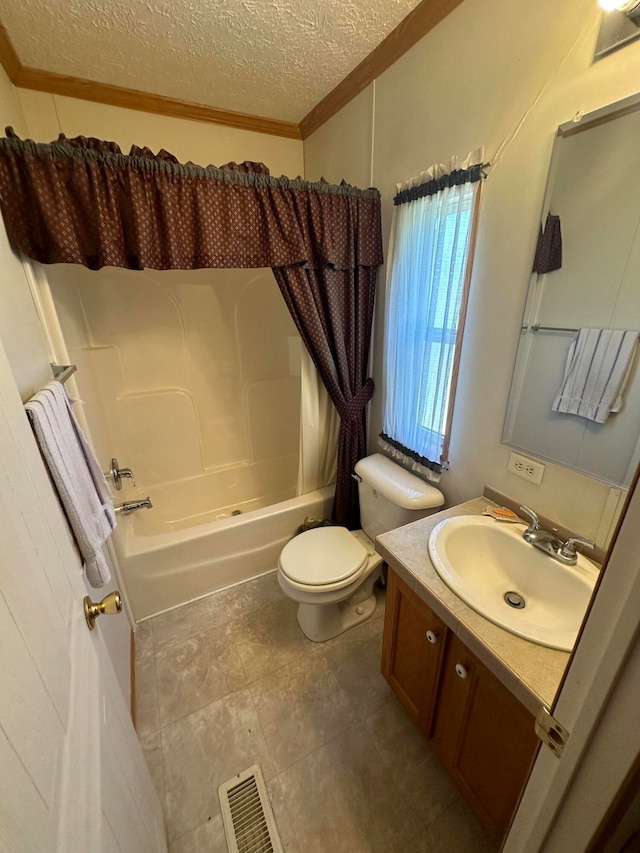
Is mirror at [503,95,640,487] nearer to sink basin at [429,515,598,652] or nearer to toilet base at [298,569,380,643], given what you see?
sink basin at [429,515,598,652]

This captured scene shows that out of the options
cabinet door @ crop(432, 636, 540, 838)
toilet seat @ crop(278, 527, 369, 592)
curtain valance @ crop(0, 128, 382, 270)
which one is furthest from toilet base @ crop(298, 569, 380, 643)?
curtain valance @ crop(0, 128, 382, 270)

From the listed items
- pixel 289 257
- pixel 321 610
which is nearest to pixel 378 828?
pixel 321 610

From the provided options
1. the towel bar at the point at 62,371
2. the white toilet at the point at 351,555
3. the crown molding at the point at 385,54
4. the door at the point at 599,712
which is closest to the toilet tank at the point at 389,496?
the white toilet at the point at 351,555

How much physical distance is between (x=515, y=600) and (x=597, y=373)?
2.37 feet

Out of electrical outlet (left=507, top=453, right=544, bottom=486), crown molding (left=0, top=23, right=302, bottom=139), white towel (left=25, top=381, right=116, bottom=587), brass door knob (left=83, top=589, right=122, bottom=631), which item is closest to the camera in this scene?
brass door knob (left=83, top=589, right=122, bottom=631)

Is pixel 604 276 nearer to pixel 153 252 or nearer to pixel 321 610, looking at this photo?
pixel 153 252

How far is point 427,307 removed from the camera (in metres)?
1.44

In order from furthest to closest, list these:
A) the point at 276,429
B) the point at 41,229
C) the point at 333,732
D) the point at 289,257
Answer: the point at 276,429, the point at 289,257, the point at 333,732, the point at 41,229

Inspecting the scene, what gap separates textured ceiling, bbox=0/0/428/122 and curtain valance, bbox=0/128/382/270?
43 centimetres

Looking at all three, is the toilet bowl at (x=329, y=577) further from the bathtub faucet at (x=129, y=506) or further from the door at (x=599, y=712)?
the door at (x=599, y=712)

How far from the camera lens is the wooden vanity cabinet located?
86cm

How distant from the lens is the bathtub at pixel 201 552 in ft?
5.65

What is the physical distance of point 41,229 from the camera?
1197 millimetres

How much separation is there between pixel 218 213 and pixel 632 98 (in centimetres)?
129
